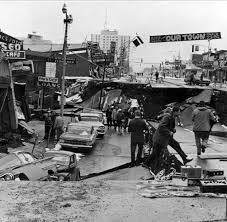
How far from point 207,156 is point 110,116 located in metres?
19.8

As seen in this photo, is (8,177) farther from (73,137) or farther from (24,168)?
(73,137)

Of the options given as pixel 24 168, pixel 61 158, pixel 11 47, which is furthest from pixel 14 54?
pixel 24 168

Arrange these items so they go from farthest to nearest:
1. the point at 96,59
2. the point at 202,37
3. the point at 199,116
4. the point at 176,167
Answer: the point at 96,59 → the point at 202,37 → the point at 199,116 → the point at 176,167

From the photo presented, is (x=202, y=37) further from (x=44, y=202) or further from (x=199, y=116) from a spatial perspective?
(x=44, y=202)

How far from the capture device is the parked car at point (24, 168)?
34.6ft

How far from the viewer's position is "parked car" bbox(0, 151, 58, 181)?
10.6 m

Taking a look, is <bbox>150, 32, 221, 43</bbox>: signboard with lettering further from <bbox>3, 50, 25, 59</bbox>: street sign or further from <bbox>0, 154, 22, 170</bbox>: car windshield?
<bbox>0, 154, 22, 170</bbox>: car windshield

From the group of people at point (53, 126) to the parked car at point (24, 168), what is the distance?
1056 cm

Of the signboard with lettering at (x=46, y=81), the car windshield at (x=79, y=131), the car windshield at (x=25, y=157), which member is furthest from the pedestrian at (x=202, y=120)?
the signboard with lettering at (x=46, y=81)

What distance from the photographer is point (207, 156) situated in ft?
35.1

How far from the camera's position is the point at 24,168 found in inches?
437

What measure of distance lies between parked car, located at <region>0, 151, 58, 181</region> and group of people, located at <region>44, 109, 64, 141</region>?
34.7 feet

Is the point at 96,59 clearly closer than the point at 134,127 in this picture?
No

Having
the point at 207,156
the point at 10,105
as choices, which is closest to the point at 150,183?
the point at 207,156
